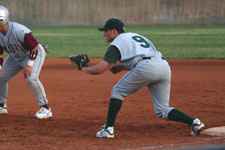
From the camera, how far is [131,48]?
593cm

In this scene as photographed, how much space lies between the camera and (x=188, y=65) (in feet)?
50.4

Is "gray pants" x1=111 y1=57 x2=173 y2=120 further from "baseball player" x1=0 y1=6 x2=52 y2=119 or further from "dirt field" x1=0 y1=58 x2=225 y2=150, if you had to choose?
"baseball player" x1=0 y1=6 x2=52 y2=119

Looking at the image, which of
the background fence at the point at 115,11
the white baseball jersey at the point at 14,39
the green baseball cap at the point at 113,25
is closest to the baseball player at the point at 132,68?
the green baseball cap at the point at 113,25

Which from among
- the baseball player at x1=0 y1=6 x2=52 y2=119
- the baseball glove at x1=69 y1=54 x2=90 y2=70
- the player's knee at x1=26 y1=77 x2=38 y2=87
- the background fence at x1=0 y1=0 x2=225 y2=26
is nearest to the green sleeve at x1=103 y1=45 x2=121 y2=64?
the baseball glove at x1=69 y1=54 x2=90 y2=70

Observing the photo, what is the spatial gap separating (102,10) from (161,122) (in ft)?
129

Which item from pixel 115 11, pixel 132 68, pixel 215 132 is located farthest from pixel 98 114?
pixel 115 11

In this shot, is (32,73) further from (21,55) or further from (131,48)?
(131,48)

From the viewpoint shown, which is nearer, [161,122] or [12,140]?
[12,140]

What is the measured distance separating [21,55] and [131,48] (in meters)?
2.36

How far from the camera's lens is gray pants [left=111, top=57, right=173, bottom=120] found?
5.97 metres

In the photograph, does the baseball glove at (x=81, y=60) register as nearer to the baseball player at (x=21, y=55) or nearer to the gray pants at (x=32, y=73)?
the baseball player at (x=21, y=55)

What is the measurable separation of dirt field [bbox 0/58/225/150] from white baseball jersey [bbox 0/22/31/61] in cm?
106

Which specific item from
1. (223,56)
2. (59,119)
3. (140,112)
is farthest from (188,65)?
(59,119)

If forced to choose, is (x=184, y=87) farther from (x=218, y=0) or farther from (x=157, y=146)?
(x=218, y=0)
